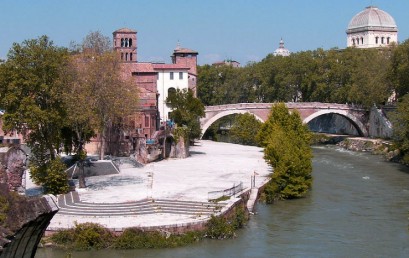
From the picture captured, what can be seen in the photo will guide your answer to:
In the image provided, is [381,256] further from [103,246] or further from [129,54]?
[129,54]

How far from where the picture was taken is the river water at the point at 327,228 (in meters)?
23.7

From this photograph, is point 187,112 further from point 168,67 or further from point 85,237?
point 85,237

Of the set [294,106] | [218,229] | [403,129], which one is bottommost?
[218,229]

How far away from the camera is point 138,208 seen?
27.7 m

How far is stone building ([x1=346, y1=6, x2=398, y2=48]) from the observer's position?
363 feet

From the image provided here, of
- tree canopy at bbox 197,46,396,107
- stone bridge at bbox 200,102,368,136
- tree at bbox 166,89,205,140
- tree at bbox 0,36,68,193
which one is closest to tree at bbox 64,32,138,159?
tree at bbox 0,36,68,193

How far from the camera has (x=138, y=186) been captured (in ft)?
109

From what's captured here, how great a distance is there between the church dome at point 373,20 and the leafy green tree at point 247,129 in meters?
48.1

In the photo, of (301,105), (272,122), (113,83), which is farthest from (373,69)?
(113,83)

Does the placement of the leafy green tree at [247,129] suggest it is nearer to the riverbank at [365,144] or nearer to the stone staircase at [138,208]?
the riverbank at [365,144]

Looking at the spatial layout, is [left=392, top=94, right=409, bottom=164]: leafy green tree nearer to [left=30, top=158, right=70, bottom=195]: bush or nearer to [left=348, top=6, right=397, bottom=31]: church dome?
[left=30, top=158, right=70, bottom=195]: bush

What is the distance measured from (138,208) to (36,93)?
21.9ft

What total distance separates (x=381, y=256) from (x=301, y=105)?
50.5m

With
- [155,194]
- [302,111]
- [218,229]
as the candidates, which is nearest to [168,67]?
[302,111]
